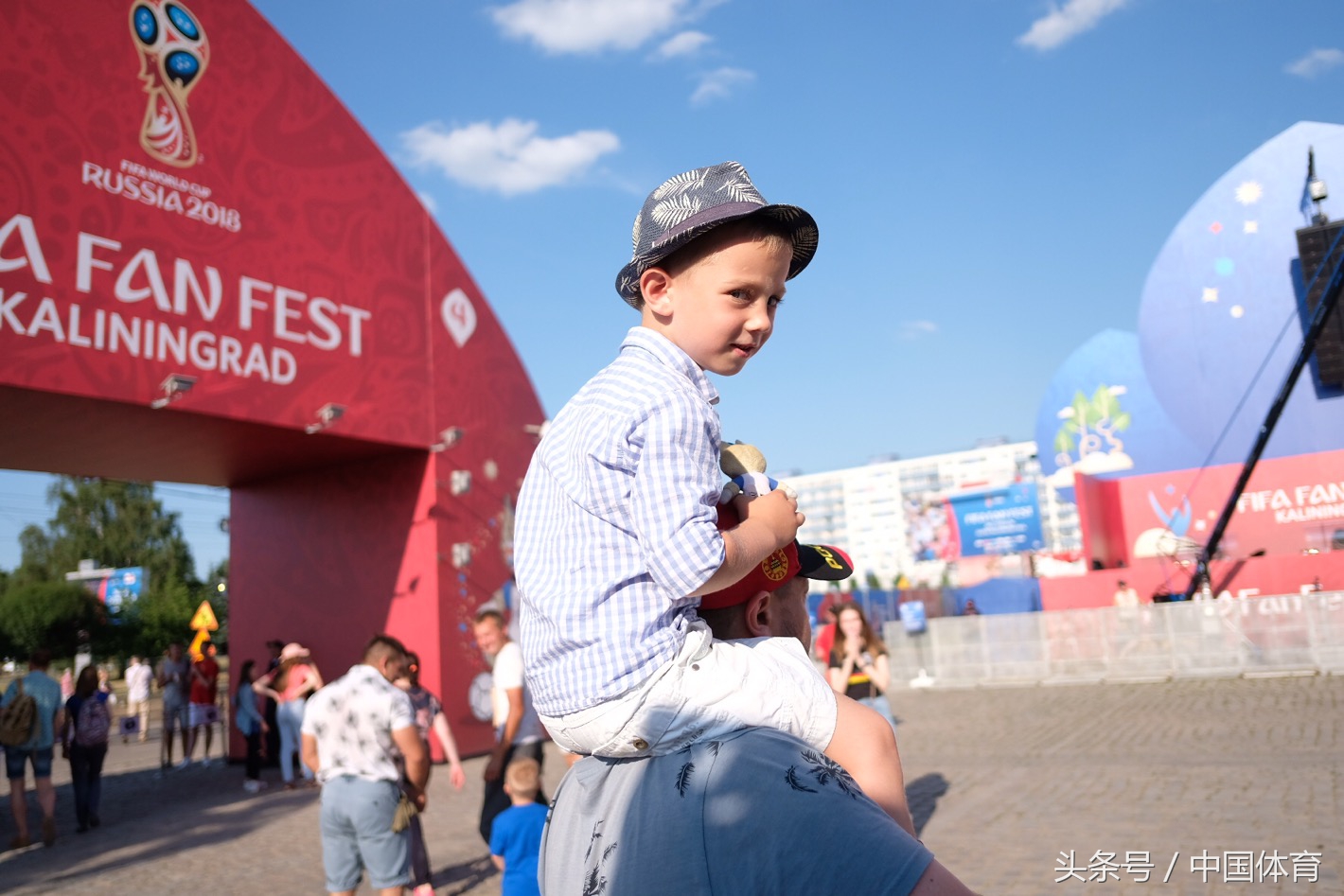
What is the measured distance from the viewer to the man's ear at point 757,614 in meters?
1.80

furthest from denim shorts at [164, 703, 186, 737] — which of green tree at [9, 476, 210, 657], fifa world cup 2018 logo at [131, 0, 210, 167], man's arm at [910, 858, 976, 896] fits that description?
green tree at [9, 476, 210, 657]

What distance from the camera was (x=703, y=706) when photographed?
1527mm

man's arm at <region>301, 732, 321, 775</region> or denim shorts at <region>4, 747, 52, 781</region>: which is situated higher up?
man's arm at <region>301, 732, 321, 775</region>

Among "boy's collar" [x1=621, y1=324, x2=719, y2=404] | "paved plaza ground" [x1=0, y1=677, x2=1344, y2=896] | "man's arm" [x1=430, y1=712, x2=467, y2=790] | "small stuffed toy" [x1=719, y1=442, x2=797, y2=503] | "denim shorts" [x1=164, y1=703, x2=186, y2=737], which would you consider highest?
"boy's collar" [x1=621, y1=324, x2=719, y2=404]

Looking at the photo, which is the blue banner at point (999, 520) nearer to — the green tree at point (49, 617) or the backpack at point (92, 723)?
the backpack at point (92, 723)

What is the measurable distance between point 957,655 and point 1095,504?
9.78m

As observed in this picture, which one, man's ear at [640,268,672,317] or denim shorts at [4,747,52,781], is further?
denim shorts at [4,747,52,781]

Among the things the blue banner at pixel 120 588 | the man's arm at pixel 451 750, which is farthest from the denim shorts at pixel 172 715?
the blue banner at pixel 120 588

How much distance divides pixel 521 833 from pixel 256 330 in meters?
8.89

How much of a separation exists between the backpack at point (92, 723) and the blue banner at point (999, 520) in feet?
110

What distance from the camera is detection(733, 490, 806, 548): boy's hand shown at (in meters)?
1.66

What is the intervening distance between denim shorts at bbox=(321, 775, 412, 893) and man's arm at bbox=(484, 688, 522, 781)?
954 mm

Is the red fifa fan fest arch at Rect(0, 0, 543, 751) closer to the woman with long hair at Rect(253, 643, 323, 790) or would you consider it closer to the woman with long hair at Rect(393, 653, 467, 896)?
the woman with long hair at Rect(253, 643, 323, 790)

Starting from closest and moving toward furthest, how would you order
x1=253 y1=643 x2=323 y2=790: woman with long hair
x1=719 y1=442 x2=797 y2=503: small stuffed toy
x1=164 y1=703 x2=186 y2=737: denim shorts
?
x1=719 y1=442 x2=797 y2=503: small stuffed toy → x1=253 y1=643 x2=323 y2=790: woman with long hair → x1=164 y1=703 x2=186 y2=737: denim shorts
